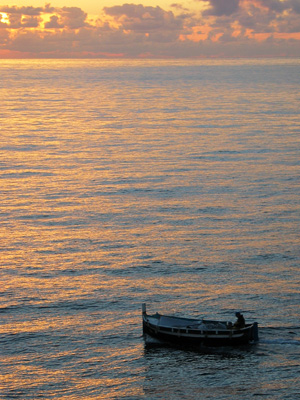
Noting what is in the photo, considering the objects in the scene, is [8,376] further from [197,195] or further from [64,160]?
[64,160]

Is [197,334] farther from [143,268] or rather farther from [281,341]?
[143,268]

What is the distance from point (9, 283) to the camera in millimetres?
66688

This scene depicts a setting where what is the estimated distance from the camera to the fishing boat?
53.4 meters

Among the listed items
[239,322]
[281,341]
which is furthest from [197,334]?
[281,341]

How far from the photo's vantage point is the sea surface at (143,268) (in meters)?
50.2

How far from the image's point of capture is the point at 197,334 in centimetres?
5353

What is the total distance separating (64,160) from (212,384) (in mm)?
87244

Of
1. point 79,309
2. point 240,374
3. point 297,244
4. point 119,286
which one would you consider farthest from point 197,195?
point 240,374

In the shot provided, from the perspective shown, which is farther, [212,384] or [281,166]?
[281,166]

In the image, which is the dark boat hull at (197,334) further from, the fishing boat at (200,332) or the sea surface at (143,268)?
the sea surface at (143,268)

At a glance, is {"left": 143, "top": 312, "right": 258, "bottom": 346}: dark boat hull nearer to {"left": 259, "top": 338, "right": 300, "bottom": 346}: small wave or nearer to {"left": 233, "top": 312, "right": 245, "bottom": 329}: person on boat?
{"left": 233, "top": 312, "right": 245, "bottom": 329}: person on boat

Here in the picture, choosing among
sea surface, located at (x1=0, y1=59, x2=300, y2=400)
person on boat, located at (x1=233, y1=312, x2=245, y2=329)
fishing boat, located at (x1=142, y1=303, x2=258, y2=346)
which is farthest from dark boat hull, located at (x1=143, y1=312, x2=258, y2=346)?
sea surface, located at (x1=0, y1=59, x2=300, y2=400)

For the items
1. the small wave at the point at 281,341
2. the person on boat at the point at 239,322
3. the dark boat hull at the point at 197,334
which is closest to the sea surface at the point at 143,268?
the small wave at the point at 281,341

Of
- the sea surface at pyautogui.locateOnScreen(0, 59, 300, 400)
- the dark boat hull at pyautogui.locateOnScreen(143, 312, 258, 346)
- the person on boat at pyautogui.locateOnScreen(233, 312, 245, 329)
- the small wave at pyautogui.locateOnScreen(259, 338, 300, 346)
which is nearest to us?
the sea surface at pyautogui.locateOnScreen(0, 59, 300, 400)
